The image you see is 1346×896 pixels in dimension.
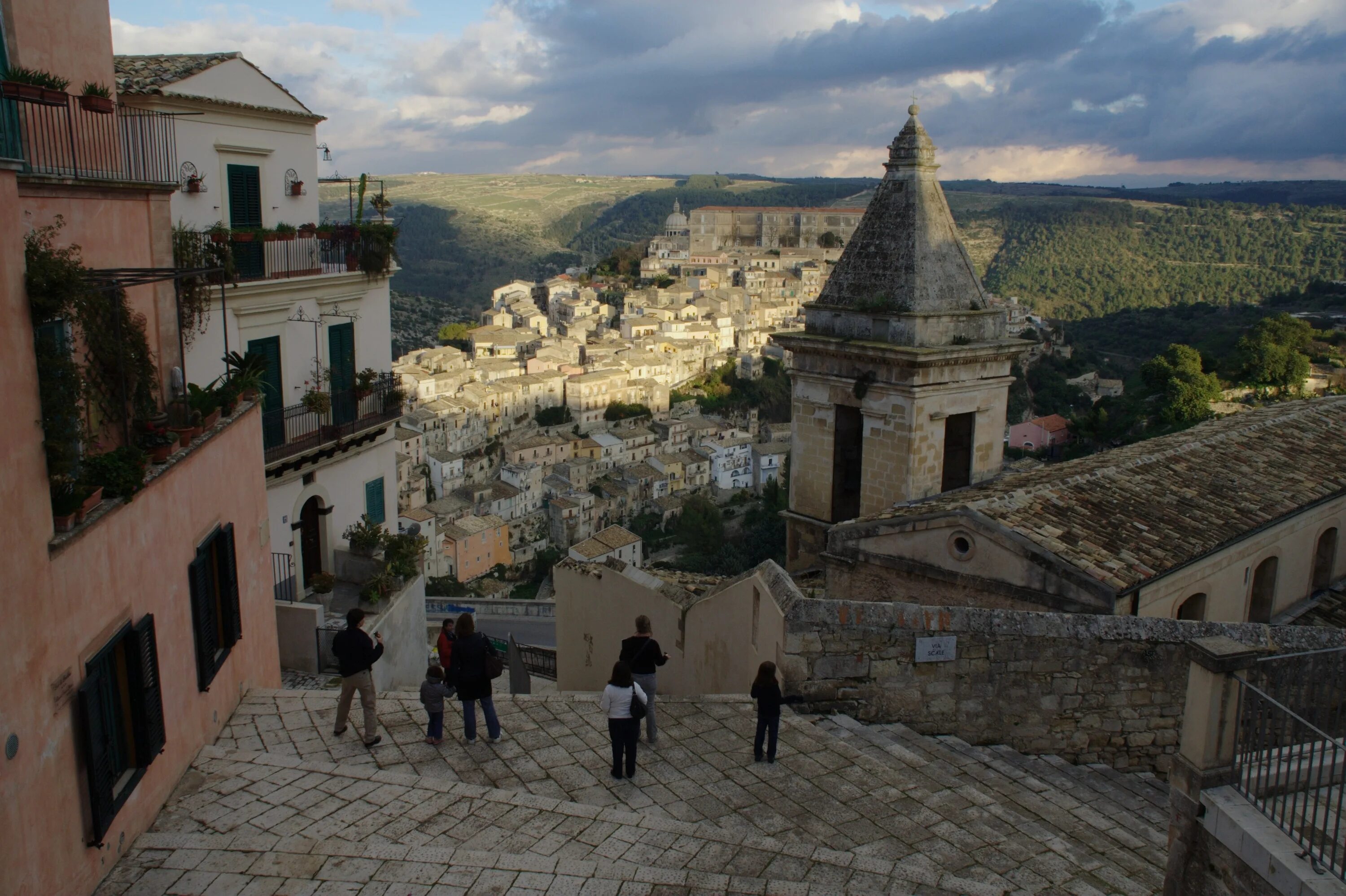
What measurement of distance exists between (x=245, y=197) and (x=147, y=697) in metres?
8.47

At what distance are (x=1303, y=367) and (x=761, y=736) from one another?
99.8ft

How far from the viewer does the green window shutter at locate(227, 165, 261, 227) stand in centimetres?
1263

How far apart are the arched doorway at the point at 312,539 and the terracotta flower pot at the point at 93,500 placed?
811 cm

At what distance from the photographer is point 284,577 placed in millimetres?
12672

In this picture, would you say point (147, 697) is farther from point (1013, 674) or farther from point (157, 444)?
point (1013, 674)

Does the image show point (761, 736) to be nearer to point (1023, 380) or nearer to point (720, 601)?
point (720, 601)

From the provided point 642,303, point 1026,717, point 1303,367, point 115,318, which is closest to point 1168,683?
point 1026,717

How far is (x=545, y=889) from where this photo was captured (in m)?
5.15

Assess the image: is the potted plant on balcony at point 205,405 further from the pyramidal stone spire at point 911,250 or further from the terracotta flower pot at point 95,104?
the pyramidal stone spire at point 911,250

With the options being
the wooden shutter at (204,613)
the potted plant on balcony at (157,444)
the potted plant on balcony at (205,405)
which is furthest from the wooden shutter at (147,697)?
the potted plant on balcony at (205,405)

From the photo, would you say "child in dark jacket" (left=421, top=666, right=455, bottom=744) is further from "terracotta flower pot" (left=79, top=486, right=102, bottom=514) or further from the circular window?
the circular window

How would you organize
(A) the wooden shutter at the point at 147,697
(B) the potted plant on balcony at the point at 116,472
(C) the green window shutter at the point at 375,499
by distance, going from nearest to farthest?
(B) the potted plant on balcony at the point at 116,472 < (A) the wooden shutter at the point at 147,697 < (C) the green window shutter at the point at 375,499

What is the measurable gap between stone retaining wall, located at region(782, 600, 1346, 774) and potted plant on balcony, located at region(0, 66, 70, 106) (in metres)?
6.06

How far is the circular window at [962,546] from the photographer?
367 inches
